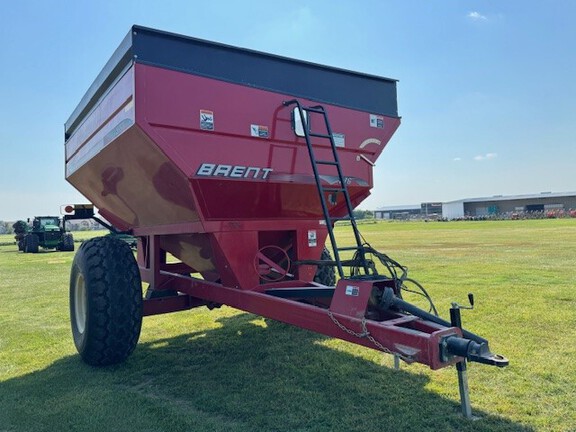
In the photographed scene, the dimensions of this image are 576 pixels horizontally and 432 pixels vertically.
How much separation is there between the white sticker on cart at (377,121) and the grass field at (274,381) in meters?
2.38

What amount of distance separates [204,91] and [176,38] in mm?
461

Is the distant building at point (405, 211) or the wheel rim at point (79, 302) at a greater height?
the distant building at point (405, 211)

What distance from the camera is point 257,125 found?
4098 mm

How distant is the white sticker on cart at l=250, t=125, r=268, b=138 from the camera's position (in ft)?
13.4

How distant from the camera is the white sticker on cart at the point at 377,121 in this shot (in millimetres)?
4855

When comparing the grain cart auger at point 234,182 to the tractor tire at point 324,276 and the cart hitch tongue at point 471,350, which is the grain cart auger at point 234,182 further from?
the tractor tire at point 324,276

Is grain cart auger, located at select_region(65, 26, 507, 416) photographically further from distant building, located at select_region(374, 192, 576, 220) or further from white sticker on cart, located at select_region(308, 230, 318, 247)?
distant building, located at select_region(374, 192, 576, 220)

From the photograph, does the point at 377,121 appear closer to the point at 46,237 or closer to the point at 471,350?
the point at 471,350

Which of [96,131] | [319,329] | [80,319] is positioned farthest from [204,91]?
[80,319]

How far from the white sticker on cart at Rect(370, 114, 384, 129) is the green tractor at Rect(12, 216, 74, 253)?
22.7m

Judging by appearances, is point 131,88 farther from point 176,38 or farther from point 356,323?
point 356,323

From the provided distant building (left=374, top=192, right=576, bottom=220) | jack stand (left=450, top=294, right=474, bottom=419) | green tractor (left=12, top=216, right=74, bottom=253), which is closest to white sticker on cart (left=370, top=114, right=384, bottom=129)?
jack stand (left=450, top=294, right=474, bottom=419)

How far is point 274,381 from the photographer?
4047 mm

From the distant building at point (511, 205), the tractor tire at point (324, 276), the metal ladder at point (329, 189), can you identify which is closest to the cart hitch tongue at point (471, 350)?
the metal ladder at point (329, 189)
